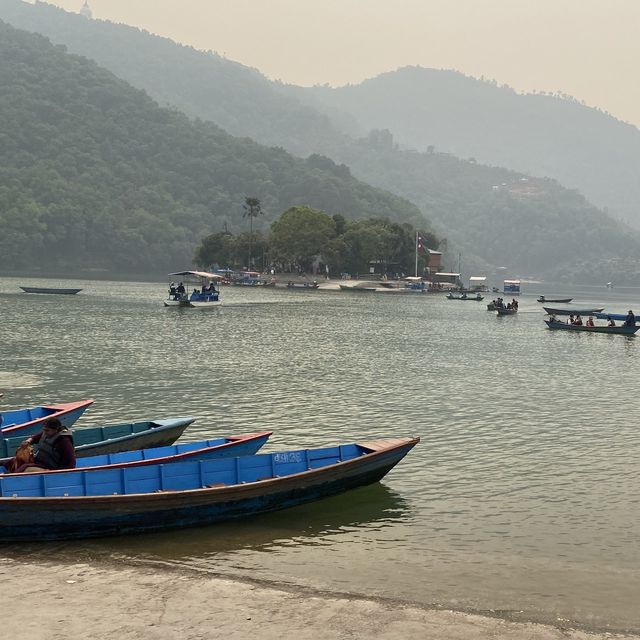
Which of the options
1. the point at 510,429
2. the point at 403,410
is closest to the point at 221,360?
the point at 403,410

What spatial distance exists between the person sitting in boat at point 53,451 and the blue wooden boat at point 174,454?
0.27 meters

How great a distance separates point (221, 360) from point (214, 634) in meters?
39.5

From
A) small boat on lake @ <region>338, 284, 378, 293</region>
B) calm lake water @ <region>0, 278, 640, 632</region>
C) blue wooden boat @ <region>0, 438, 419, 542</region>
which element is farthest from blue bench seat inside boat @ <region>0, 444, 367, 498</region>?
small boat on lake @ <region>338, 284, 378, 293</region>

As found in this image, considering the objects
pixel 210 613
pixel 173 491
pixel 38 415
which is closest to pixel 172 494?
pixel 173 491

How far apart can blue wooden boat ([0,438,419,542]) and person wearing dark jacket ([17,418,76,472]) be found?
35.6 inches

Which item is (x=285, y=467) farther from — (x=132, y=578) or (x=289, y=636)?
(x=289, y=636)

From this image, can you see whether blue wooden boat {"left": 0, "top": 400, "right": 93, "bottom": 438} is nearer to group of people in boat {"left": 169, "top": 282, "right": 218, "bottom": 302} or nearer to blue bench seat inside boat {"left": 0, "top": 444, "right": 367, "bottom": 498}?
blue bench seat inside boat {"left": 0, "top": 444, "right": 367, "bottom": 498}

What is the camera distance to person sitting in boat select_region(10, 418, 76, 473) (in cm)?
1855

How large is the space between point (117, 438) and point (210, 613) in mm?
9540

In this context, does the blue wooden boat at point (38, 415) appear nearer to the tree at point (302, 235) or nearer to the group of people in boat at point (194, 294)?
the group of people in boat at point (194, 294)

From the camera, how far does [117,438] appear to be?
22500mm

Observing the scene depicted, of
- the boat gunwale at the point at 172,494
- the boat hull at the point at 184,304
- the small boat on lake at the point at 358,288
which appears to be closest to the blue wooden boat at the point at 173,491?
the boat gunwale at the point at 172,494

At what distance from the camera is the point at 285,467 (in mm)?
20688

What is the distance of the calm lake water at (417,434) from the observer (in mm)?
16891
